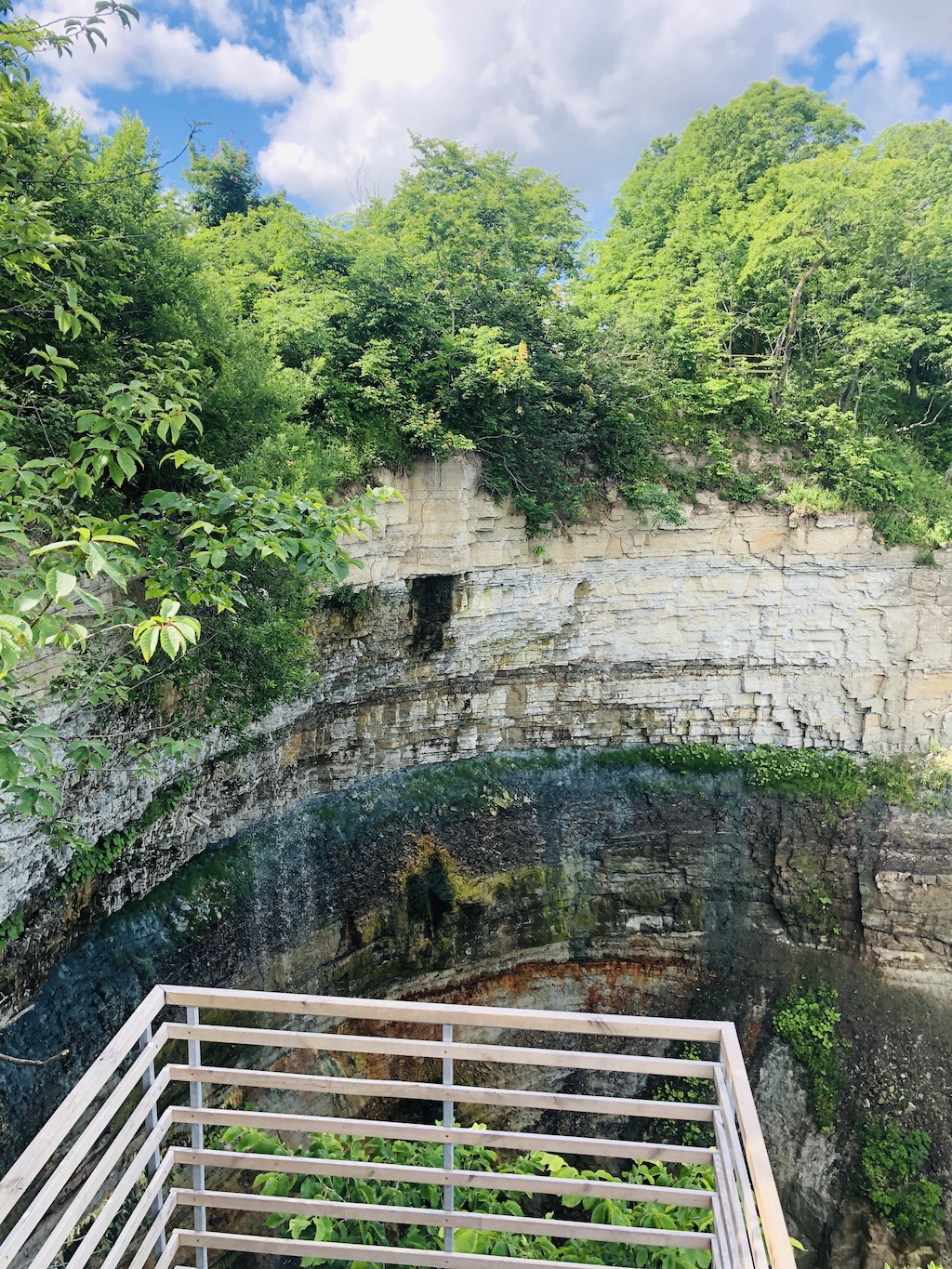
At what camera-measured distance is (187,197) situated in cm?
1132

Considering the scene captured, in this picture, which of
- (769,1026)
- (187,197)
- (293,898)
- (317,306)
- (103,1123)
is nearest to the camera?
(103,1123)

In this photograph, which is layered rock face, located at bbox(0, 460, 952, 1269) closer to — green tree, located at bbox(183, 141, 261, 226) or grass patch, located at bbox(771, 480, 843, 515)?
grass patch, located at bbox(771, 480, 843, 515)

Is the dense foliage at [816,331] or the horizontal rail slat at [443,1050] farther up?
the dense foliage at [816,331]

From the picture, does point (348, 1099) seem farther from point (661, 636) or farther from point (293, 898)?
point (661, 636)

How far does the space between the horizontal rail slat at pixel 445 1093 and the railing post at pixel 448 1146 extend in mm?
39

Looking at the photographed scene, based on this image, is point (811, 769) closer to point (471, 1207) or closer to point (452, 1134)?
point (471, 1207)

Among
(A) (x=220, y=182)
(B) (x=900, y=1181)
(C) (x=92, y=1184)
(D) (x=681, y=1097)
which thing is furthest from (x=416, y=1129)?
(A) (x=220, y=182)

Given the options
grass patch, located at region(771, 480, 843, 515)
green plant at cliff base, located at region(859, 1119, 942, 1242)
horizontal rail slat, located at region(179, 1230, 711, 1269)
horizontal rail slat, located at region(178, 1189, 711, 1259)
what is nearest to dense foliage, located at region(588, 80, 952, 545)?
grass patch, located at region(771, 480, 843, 515)

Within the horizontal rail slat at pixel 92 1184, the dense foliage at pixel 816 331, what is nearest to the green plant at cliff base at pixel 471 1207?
the horizontal rail slat at pixel 92 1184

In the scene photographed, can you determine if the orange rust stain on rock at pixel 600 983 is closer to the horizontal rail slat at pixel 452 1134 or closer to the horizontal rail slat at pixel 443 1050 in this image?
the horizontal rail slat at pixel 452 1134

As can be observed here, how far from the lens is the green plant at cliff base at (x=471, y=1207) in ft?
7.77

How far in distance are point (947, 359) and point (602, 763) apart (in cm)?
798

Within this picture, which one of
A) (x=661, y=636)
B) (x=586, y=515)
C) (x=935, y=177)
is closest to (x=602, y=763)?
(x=661, y=636)

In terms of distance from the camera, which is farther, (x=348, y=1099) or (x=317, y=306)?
(x=348, y=1099)
